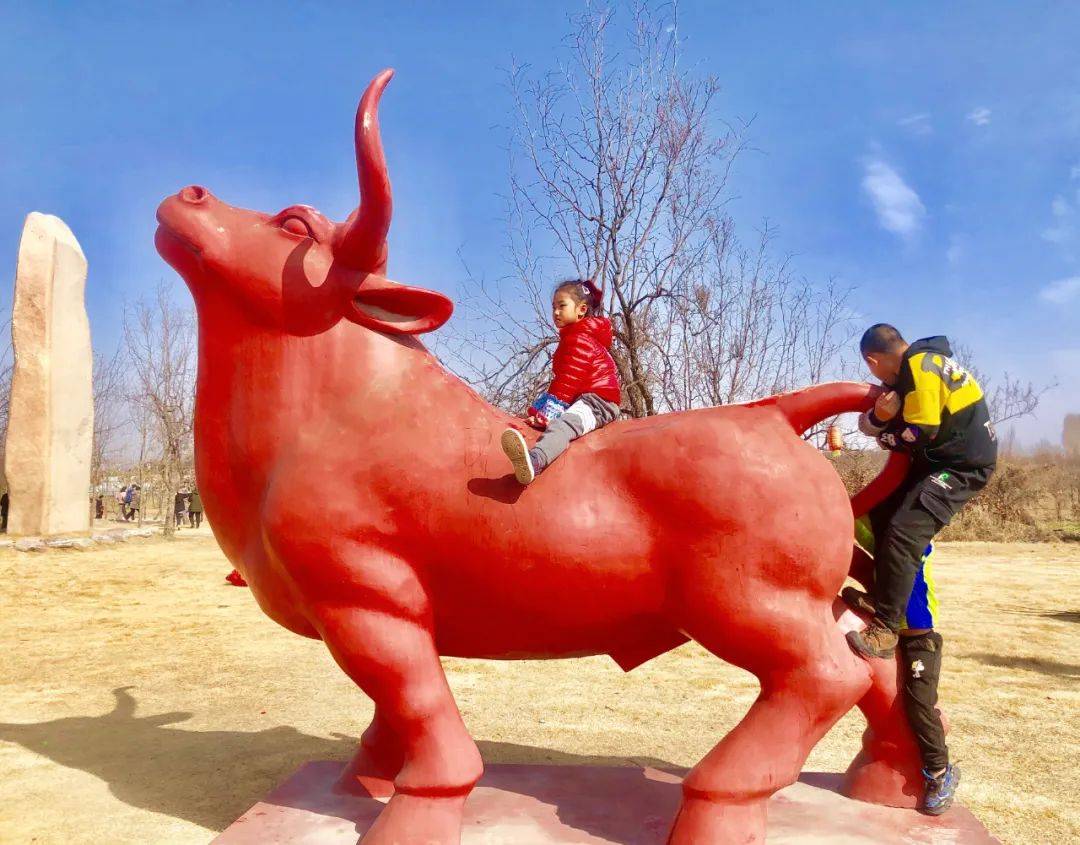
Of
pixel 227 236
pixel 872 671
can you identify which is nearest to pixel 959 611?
pixel 872 671

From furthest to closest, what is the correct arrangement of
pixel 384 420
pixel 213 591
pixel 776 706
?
pixel 213 591
pixel 384 420
pixel 776 706

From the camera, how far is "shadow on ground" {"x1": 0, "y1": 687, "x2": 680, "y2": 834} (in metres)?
3.79

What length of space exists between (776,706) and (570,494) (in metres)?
0.92

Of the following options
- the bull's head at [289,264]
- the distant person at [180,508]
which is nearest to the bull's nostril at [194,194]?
the bull's head at [289,264]

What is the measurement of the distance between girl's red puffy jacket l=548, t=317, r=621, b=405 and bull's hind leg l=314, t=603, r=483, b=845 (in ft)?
3.31

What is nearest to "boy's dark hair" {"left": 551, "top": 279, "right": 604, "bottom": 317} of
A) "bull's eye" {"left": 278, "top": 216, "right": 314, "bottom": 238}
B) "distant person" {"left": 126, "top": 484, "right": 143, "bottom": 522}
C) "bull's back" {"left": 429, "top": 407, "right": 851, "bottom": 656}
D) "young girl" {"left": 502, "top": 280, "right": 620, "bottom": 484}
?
"young girl" {"left": 502, "top": 280, "right": 620, "bottom": 484}

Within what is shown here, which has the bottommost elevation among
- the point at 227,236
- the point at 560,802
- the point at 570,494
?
the point at 560,802

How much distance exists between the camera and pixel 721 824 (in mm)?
2473

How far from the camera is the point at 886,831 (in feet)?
9.13

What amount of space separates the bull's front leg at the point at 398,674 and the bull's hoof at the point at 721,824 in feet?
2.27

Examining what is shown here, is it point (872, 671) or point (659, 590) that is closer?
point (659, 590)

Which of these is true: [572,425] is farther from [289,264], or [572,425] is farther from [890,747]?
[890,747]

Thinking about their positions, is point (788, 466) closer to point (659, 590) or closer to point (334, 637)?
point (659, 590)

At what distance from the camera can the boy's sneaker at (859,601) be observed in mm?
2852
